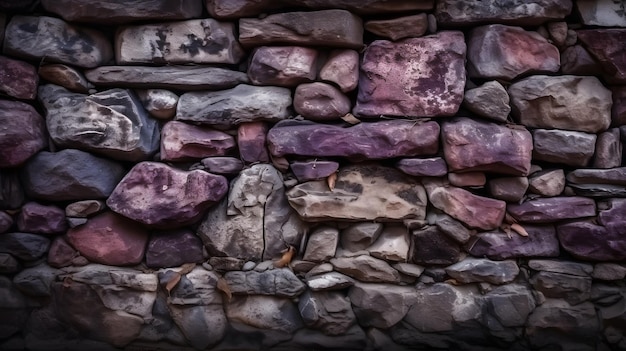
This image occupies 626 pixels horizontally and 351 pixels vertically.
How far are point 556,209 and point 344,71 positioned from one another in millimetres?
1027

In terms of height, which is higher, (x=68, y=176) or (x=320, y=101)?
(x=320, y=101)

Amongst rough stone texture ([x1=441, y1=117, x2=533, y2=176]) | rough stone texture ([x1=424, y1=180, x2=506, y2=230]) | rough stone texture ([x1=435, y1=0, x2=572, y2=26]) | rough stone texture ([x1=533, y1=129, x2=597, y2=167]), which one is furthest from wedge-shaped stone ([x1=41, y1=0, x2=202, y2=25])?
rough stone texture ([x1=533, y1=129, x2=597, y2=167])

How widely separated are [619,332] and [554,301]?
276 millimetres

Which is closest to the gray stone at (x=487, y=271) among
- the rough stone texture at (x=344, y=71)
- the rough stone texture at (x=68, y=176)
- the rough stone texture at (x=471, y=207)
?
the rough stone texture at (x=471, y=207)

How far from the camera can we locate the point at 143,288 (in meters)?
2.13

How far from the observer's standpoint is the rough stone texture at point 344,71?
2043 mm

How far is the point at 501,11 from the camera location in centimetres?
Result: 197

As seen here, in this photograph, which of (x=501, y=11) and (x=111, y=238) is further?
A: (x=111, y=238)

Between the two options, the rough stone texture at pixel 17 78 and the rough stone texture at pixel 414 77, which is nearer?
the rough stone texture at pixel 414 77

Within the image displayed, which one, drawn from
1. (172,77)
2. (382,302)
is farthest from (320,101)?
(382,302)

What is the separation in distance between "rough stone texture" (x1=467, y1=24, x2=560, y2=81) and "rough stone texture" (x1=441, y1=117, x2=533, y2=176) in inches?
8.6

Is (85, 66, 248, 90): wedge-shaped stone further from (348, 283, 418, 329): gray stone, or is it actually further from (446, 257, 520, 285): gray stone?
(446, 257, 520, 285): gray stone

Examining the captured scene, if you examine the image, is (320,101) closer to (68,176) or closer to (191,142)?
(191,142)

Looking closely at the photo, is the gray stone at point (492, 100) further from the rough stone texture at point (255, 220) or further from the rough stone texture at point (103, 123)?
the rough stone texture at point (103, 123)
